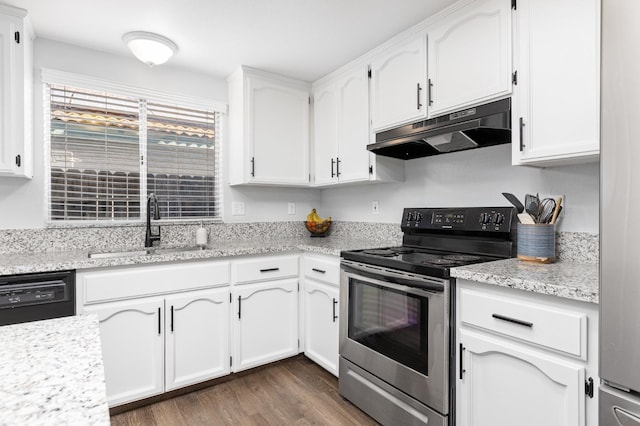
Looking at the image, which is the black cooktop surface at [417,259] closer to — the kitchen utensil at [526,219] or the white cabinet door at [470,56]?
the kitchen utensil at [526,219]

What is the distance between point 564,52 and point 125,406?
2853mm

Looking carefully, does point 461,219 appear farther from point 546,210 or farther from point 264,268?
point 264,268

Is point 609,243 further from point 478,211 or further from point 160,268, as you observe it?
point 160,268

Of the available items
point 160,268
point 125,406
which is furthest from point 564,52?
point 125,406

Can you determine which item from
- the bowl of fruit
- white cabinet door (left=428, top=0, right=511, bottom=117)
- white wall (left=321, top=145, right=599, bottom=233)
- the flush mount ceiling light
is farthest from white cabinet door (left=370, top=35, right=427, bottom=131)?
the flush mount ceiling light

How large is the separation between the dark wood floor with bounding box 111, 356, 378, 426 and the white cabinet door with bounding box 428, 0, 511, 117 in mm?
1803

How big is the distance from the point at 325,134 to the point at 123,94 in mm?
1510

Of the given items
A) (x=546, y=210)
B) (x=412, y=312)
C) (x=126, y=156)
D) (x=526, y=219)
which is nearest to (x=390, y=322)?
(x=412, y=312)

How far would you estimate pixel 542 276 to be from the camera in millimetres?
1386

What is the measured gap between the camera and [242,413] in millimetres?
2035

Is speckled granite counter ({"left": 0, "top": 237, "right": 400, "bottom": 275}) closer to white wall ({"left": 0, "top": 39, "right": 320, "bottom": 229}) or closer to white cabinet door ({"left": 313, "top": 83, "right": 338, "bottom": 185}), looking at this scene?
white wall ({"left": 0, "top": 39, "right": 320, "bottom": 229})

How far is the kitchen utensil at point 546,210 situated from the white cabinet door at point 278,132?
5.89ft

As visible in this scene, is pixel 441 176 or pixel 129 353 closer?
pixel 129 353

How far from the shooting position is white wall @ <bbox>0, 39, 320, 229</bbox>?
7.26 ft
